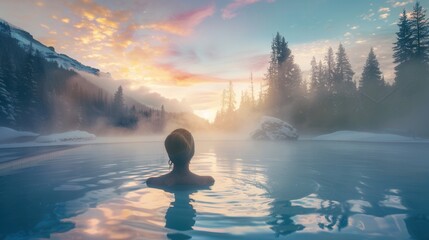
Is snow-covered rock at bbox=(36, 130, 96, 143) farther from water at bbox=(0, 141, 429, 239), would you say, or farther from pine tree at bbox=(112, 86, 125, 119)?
pine tree at bbox=(112, 86, 125, 119)

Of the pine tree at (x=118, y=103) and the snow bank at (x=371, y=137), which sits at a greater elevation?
the pine tree at (x=118, y=103)

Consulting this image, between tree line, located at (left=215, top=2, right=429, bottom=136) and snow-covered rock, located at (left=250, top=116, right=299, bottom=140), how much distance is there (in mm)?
14386

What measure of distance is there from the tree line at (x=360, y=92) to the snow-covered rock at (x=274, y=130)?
1439 cm

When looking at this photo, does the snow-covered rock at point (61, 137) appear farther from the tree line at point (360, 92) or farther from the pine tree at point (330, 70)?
the pine tree at point (330, 70)

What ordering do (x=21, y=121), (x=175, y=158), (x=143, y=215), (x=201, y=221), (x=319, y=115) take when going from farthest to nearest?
(x=319, y=115) → (x=21, y=121) → (x=175, y=158) → (x=143, y=215) → (x=201, y=221)

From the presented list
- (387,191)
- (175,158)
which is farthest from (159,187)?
(387,191)

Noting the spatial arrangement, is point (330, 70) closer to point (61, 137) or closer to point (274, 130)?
point (274, 130)

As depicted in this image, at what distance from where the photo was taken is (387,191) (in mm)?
6316

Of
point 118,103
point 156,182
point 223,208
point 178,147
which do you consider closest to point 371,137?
point 178,147

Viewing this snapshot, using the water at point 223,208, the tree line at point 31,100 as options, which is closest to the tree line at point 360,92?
the water at point 223,208

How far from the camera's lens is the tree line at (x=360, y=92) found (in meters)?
35.0

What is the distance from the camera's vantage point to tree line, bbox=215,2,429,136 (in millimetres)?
34969

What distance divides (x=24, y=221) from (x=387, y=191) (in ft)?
25.8

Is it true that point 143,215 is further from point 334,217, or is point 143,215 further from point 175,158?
point 334,217
